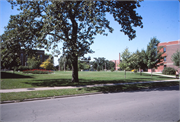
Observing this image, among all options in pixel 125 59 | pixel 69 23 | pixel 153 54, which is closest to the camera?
pixel 69 23

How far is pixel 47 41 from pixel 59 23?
6.88ft

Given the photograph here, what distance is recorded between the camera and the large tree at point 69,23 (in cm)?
1070

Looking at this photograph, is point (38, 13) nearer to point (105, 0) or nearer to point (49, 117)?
point (105, 0)

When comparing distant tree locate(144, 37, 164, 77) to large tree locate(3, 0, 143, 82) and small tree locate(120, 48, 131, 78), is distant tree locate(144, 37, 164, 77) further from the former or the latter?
large tree locate(3, 0, 143, 82)

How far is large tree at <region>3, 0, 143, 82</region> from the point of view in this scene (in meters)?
10.7

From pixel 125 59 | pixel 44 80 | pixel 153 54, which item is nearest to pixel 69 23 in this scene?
pixel 44 80

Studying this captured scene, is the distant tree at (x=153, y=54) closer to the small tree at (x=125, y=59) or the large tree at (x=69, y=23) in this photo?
the small tree at (x=125, y=59)

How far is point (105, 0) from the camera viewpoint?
11750 mm

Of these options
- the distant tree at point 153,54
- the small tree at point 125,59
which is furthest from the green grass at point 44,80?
the distant tree at point 153,54

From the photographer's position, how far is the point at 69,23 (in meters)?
12.6

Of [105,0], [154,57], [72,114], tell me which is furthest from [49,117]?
[154,57]

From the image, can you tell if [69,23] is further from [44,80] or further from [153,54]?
[153,54]

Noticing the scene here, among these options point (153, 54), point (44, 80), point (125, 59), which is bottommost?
Result: point (44, 80)

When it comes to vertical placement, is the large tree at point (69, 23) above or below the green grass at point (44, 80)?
above
